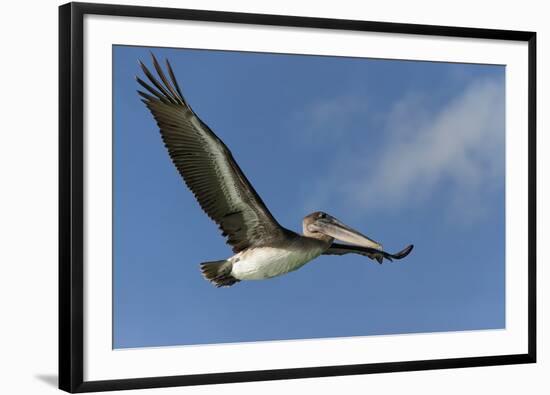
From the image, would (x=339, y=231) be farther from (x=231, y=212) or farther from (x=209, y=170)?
(x=209, y=170)

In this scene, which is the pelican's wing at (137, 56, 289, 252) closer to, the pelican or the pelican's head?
the pelican

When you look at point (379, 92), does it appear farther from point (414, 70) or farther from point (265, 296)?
point (265, 296)

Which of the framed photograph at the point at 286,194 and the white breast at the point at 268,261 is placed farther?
the white breast at the point at 268,261

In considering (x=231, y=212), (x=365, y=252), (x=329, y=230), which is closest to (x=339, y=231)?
(x=329, y=230)

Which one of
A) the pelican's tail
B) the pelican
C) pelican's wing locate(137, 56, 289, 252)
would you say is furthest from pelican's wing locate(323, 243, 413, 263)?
the pelican's tail

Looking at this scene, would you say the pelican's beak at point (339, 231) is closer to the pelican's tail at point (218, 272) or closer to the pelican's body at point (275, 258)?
the pelican's body at point (275, 258)

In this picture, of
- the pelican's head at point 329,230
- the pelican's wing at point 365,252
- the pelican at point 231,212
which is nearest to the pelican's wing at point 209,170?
the pelican at point 231,212
